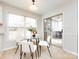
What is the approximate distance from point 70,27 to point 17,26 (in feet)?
10.5

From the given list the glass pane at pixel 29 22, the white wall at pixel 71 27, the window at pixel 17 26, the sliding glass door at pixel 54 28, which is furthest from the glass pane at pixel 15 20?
the white wall at pixel 71 27

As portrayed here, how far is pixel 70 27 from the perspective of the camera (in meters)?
3.55

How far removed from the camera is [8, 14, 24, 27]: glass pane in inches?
175

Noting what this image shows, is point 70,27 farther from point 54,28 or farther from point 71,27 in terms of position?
point 54,28

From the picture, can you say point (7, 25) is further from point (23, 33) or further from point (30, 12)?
point (30, 12)

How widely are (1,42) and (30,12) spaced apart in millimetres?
2786

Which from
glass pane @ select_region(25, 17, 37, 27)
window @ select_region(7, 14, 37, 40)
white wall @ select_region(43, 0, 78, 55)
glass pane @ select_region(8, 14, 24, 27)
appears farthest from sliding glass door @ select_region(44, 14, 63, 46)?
glass pane @ select_region(8, 14, 24, 27)

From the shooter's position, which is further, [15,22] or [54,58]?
[15,22]

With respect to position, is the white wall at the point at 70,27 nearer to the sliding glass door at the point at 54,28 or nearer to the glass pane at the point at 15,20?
the sliding glass door at the point at 54,28

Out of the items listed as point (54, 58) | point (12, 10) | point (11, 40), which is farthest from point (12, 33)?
point (54, 58)

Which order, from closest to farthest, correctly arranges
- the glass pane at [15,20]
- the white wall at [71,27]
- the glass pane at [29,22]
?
1. the white wall at [71,27]
2. the glass pane at [15,20]
3. the glass pane at [29,22]

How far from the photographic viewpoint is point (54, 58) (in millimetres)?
2916

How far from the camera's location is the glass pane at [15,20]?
4.45m

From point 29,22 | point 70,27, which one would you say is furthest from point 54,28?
point 29,22
